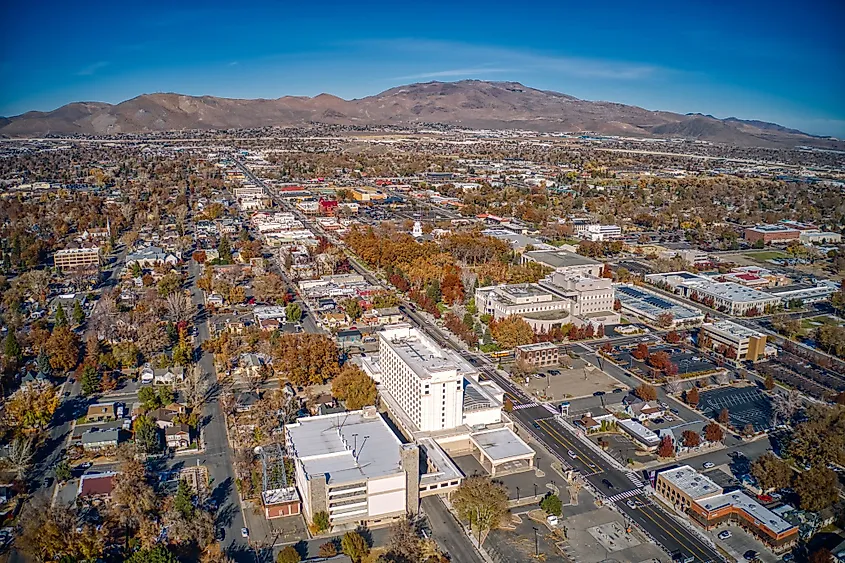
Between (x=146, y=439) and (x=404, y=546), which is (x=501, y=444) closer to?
(x=404, y=546)

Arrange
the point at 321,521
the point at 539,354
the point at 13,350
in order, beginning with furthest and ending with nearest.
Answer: the point at 539,354
the point at 13,350
the point at 321,521

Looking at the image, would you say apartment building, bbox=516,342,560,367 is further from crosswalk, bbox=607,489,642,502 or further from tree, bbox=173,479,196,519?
tree, bbox=173,479,196,519

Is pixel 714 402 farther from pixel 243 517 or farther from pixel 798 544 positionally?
pixel 243 517

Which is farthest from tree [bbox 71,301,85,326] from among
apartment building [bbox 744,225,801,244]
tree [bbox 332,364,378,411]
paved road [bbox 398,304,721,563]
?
apartment building [bbox 744,225,801,244]

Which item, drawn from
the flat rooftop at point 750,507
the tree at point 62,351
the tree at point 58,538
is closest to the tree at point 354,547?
the tree at point 58,538

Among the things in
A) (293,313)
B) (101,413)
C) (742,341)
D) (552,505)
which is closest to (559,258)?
(742,341)

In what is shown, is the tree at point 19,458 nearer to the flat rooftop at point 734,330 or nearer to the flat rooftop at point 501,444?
the flat rooftop at point 501,444
